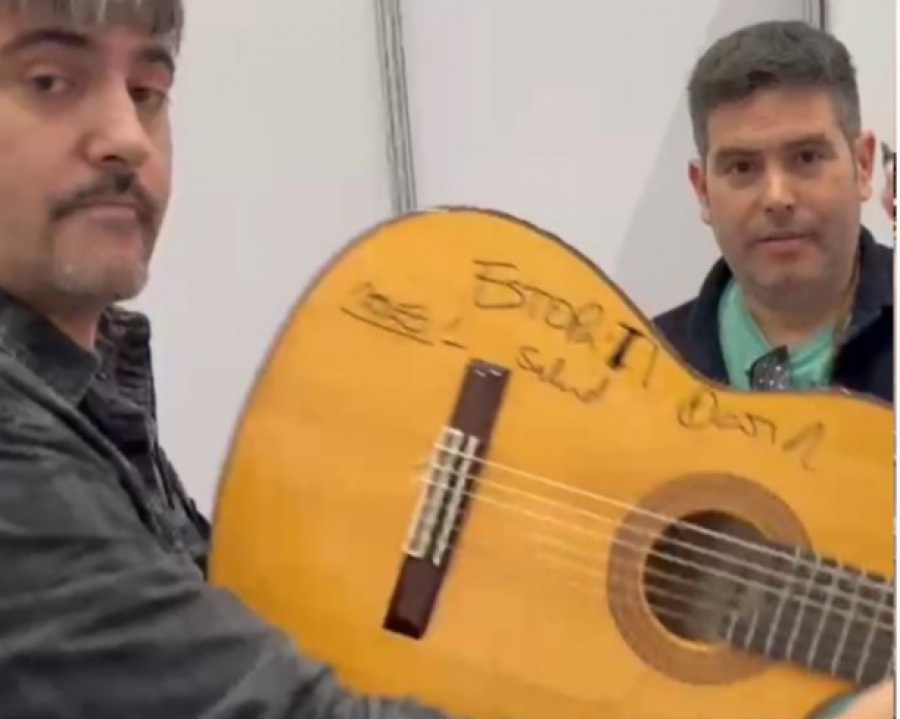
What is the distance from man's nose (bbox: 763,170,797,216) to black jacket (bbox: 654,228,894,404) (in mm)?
96

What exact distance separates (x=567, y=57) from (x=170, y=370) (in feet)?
2.08

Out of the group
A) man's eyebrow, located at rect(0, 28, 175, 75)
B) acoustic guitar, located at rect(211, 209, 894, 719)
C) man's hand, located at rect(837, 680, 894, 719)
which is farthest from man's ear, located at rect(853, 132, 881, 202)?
man's eyebrow, located at rect(0, 28, 175, 75)

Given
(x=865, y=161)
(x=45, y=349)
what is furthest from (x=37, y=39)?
(x=865, y=161)

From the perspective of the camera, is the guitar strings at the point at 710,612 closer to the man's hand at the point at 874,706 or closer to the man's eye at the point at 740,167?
the man's hand at the point at 874,706

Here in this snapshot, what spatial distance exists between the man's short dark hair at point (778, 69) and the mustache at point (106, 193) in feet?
2.46

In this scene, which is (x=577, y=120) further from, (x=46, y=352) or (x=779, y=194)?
(x=46, y=352)

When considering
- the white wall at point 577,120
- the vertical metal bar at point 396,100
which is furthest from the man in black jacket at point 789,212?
the vertical metal bar at point 396,100

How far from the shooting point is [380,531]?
3.26 feet

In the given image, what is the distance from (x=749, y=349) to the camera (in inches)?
59.2

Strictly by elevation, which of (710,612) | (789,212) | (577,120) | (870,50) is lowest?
(710,612)

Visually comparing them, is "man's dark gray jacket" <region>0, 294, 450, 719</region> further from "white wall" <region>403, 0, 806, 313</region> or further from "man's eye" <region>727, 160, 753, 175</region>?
"white wall" <region>403, 0, 806, 313</region>

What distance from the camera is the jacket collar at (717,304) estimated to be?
1429mm

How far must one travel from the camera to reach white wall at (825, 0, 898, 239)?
1.67 metres

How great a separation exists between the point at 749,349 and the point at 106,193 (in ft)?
2.56
